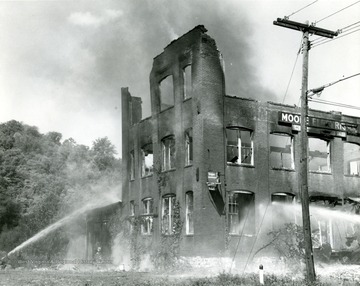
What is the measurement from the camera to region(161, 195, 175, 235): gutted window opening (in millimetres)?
27031

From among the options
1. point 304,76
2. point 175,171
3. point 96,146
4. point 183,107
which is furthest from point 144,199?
point 96,146

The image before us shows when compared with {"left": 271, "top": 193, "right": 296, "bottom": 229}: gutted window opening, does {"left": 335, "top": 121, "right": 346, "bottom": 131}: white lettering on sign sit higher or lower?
higher

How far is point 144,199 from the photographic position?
30.6 m

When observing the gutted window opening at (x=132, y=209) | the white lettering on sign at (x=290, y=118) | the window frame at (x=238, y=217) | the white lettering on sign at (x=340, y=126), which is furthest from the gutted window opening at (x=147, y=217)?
the white lettering on sign at (x=340, y=126)

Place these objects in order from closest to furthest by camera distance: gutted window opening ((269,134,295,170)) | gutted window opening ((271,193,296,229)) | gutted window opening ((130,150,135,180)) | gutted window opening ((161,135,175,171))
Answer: gutted window opening ((271,193,296,229)) → gutted window opening ((161,135,175,171)) → gutted window opening ((269,134,295,170)) → gutted window opening ((130,150,135,180))

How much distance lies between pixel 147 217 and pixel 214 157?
7.12m

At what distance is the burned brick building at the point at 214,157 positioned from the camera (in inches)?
970

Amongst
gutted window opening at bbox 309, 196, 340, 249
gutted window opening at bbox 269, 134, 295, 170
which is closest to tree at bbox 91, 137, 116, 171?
gutted window opening at bbox 269, 134, 295, 170

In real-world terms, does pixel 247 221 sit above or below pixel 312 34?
below

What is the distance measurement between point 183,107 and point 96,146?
44.0 m

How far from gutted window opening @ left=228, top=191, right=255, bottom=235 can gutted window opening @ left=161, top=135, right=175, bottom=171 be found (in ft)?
13.4

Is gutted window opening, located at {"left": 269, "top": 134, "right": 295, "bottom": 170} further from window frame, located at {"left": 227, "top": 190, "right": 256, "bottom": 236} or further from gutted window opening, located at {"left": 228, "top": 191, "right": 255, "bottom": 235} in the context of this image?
window frame, located at {"left": 227, "top": 190, "right": 256, "bottom": 236}

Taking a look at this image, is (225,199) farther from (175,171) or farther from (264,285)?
(264,285)

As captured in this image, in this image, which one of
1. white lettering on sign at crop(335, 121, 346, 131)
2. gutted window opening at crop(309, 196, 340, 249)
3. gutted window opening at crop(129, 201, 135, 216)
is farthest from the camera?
gutted window opening at crop(129, 201, 135, 216)
